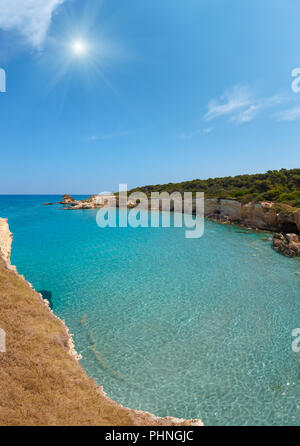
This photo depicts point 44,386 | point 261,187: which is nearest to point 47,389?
point 44,386

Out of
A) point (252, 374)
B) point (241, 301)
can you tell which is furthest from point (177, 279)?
point (252, 374)

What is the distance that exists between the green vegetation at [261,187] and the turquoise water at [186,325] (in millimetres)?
15787

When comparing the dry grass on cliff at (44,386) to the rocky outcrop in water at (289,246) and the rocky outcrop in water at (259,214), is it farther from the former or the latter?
the rocky outcrop in water at (259,214)

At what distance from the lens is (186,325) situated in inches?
344

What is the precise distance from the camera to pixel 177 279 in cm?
1316

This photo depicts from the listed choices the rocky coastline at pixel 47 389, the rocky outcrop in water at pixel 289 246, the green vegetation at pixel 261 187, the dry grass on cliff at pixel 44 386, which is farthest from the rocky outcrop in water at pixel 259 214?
the dry grass on cliff at pixel 44 386

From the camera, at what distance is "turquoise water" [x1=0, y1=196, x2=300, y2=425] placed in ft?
18.6

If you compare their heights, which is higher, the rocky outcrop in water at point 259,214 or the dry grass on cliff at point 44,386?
the rocky outcrop in water at point 259,214

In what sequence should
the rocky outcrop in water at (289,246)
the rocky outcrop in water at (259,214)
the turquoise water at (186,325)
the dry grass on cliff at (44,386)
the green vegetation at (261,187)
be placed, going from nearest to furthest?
the dry grass on cliff at (44,386) → the turquoise water at (186,325) → the rocky outcrop in water at (289,246) → the rocky outcrop in water at (259,214) → the green vegetation at (261,187)

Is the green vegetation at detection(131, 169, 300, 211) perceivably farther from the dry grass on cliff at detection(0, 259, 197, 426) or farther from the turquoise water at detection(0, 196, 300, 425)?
the dry grass on cliff at detection(0, 259, 197, 426)

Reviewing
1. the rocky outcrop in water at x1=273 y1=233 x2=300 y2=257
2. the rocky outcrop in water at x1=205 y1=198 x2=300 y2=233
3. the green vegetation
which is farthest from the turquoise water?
the green vegetation

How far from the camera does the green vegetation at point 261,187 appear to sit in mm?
30708

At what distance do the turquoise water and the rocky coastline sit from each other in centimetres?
248
